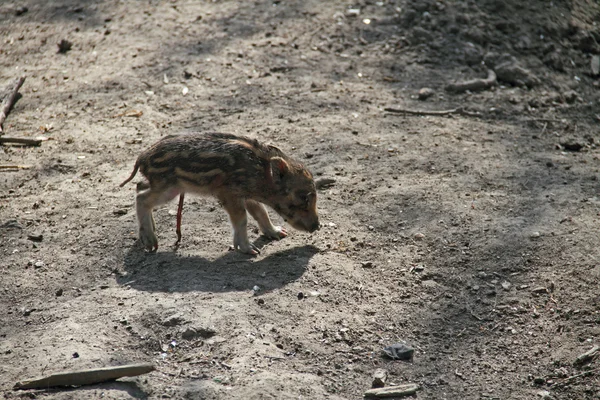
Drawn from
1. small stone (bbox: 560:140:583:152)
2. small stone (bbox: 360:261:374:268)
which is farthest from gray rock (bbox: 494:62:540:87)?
small stone (bbox: 360:261:374:268)

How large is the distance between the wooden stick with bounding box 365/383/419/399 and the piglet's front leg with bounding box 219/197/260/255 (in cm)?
192

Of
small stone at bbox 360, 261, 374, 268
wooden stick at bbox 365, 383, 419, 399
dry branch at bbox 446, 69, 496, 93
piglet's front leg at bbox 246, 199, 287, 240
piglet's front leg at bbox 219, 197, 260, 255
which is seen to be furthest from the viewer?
dry branch at bbox 446, 69, 496, 93

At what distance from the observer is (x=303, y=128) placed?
8.28m

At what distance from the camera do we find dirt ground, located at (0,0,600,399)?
500cm

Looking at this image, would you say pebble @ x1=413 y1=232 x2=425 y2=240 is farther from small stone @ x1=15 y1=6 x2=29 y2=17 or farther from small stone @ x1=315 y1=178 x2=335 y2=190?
small stone @ x1=15 y1=6 x2=29 y2=17

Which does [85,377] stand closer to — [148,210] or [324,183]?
[148,210]

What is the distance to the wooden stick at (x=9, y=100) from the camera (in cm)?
857

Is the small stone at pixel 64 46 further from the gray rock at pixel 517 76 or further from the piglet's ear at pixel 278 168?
the gray rock at pixel 517 76

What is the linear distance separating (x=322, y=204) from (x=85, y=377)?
3078mm

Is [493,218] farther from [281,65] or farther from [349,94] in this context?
[281,65]

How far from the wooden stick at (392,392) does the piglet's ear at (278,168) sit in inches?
90.8

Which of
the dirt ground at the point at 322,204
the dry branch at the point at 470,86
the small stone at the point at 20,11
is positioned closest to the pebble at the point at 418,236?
the dirt ground at the point at 322,204

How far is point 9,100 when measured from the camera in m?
8.80

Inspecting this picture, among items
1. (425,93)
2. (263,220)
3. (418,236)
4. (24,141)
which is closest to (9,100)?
(24,141)
